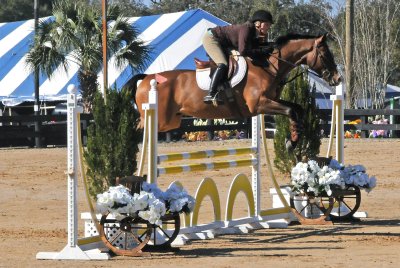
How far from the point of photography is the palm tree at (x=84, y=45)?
31.9m

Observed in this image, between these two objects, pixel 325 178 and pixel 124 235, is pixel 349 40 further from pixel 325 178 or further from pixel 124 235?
pixel 124 235

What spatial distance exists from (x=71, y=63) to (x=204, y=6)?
121ft

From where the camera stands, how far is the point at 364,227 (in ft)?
41.2

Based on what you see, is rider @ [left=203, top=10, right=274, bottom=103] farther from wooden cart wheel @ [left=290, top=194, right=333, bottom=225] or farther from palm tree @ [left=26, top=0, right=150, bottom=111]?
palm tree @ [left=26, top=0, right=150, bottom=111]

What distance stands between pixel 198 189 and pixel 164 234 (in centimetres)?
105

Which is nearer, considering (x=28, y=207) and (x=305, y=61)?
(x=305, y=61)

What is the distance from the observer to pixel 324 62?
1208cm

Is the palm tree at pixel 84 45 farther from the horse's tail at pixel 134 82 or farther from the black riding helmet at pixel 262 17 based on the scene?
the black riding helmet at pixel 262 17

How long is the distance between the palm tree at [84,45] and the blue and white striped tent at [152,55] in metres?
0.91

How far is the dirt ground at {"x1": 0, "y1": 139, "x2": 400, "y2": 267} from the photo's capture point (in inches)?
371

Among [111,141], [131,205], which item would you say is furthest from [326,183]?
[131,205]

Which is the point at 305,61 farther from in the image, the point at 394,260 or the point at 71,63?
the point at 71,63

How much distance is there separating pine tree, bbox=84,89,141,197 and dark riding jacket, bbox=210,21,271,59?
203 centimetres

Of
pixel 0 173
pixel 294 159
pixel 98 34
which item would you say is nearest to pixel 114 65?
pixel 98 34
